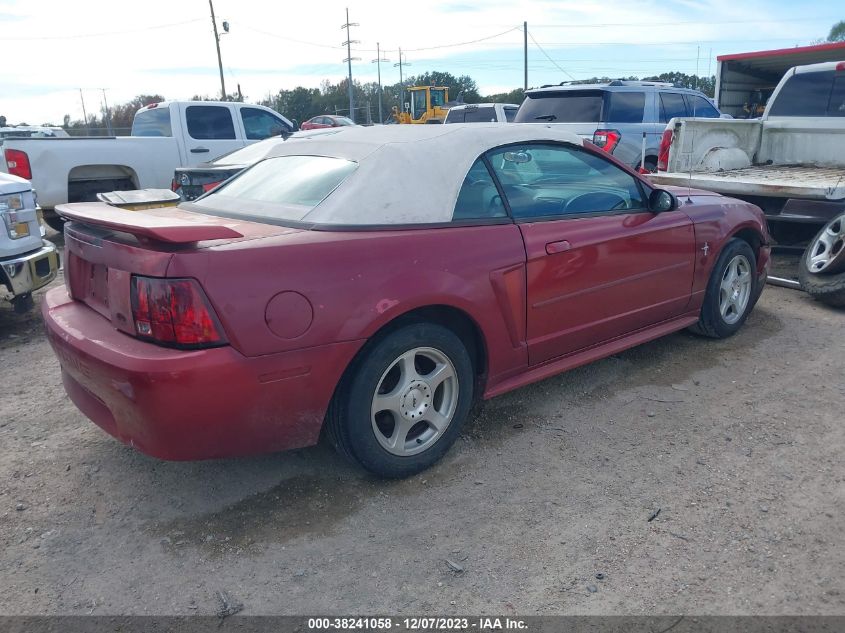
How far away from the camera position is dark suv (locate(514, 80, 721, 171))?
10.1m

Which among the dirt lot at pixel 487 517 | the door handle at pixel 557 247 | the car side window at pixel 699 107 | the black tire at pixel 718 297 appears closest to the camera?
the dirt lot at pixel 487 517

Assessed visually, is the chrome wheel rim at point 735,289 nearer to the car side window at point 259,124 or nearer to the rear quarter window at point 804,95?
the rear quarter window at point 804,95

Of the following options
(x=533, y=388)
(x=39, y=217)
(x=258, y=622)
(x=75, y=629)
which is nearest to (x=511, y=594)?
(x=258, y=622)

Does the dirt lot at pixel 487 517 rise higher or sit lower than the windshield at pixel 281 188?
lower

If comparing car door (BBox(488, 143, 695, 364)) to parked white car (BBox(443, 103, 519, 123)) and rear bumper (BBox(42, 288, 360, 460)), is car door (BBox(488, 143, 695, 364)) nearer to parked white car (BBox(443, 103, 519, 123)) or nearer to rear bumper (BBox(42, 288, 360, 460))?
rear bumper (BBox(42, 288, 360, 460))

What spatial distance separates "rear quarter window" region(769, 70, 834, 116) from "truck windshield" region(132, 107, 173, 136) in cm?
820

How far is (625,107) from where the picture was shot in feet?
34.0

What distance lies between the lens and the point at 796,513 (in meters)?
2.81

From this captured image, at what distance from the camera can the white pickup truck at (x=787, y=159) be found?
232 inches

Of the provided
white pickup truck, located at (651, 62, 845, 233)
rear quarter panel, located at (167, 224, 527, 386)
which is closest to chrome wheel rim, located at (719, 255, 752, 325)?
white pickup truck, located at (651, 62, 845, 233)

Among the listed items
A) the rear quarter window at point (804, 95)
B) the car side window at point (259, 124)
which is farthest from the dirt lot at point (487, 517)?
the car side window at point (259, 124)

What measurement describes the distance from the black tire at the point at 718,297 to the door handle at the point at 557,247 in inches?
63.0

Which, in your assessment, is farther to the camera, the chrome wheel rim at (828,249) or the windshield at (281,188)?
the chrome wheel rim at (828,249)

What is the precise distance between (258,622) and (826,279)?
5247 mm
